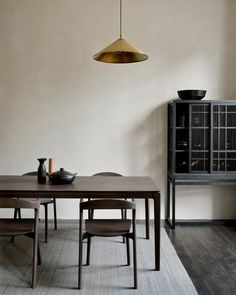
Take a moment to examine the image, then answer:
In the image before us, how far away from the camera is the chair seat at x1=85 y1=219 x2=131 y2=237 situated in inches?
109

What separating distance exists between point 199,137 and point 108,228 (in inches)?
79.0

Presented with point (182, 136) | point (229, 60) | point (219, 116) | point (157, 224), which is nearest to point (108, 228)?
point (157, 224)

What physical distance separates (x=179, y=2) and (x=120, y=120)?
1723 mm

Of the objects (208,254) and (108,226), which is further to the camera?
(208,254)

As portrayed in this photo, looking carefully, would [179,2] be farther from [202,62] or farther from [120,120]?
[120,120]

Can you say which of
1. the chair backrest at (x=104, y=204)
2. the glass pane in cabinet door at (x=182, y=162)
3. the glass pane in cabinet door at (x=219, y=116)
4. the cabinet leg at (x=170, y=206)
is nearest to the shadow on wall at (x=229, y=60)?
the glass pane in cabinet door at (x=219, y=116)

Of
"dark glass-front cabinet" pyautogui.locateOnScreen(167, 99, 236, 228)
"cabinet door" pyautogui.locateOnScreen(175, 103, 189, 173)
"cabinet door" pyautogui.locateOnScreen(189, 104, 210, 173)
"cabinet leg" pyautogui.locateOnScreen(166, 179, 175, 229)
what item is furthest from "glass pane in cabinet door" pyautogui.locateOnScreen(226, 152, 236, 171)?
"cabinet leg" pyautogui.locateOnScreen(166, 179, 175, 229)

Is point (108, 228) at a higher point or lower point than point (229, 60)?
lower

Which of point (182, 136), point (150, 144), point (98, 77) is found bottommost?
point (150, 144)

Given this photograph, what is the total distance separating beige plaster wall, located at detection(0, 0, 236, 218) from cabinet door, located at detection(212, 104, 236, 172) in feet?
1.16

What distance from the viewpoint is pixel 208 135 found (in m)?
4.30

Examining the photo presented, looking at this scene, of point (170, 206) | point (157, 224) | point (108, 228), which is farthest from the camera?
point (170, 206)

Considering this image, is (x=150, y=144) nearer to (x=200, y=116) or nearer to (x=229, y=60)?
(x=200, y=116)

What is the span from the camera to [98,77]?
14.9 ft
